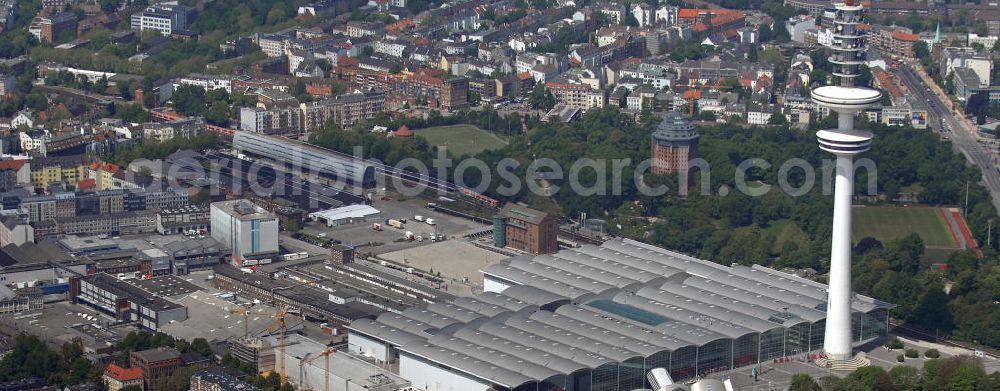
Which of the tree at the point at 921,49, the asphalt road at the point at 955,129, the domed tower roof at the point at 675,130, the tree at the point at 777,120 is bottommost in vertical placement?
the asphalt road at the point at 955,129

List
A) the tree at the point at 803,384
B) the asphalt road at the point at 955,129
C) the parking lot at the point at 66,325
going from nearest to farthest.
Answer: the tree at the point at 803,384 < the parking lot at the point at 66,325 < the asphalt road at the point at 955,129

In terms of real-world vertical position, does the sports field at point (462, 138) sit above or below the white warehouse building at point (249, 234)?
below

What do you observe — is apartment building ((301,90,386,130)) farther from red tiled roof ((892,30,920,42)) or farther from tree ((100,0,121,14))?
red tiled roof ((892,30,920,42))

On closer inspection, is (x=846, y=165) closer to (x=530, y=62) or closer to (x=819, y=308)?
(x=819, y=308)

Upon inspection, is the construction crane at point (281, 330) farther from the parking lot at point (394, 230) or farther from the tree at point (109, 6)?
the tree at point (109, 6)

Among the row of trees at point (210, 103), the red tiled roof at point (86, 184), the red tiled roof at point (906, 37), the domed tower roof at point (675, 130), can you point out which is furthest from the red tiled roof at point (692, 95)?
the red tiled roof at point (86, 184)

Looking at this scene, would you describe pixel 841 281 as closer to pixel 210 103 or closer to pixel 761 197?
pixel 761 197

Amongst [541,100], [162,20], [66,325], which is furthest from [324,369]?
[162,20]

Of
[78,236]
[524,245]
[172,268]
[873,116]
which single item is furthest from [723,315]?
[873,116]
